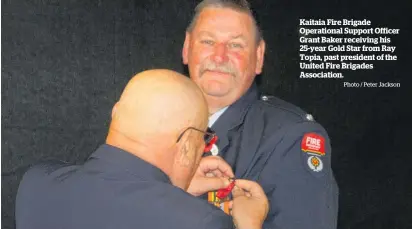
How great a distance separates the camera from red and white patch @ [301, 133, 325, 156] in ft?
5.62

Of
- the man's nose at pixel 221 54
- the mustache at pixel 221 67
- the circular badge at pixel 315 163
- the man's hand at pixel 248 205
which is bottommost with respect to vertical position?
the man's hand at pixel 248 205

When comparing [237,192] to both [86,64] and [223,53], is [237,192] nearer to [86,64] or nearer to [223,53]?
[223,53]

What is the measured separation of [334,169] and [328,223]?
149cm

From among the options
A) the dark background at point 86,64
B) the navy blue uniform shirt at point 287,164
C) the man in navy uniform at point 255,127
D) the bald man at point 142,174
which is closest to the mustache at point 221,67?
the man in navy uniform at point 255,127

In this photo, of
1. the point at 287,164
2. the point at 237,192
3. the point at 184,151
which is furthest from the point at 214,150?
the point at 184,151

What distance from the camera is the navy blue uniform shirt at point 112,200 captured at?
3.88ft

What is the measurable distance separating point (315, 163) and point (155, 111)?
617 mm

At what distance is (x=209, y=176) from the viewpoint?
61.6 inches

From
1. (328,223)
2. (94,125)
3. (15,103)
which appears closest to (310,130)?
(328,223)

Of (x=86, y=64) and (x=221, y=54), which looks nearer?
(x=221, y=54)

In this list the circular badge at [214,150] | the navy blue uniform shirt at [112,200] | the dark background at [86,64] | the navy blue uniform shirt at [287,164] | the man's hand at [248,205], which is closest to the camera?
the navy blue uniform shirt at [112,200]

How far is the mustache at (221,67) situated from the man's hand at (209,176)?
0.39 meters

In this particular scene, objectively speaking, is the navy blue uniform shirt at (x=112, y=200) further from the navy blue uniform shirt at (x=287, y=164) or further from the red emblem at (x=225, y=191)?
the navy blue uniform shirt at (x=287, y=164)

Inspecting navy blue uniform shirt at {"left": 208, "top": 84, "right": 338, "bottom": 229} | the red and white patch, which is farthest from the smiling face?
the red and white patch
